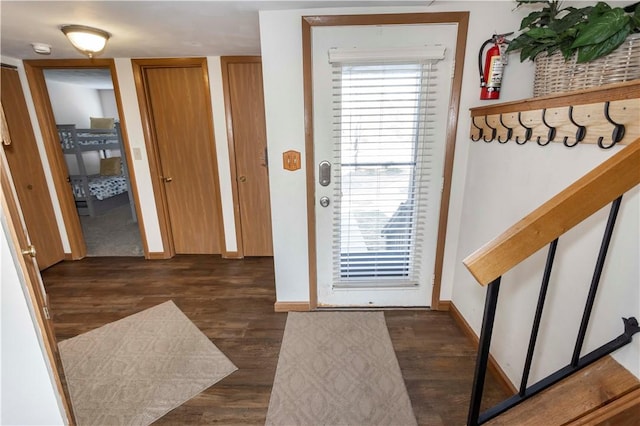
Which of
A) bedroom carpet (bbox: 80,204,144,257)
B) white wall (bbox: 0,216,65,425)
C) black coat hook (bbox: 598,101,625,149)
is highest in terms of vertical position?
black coat hook (bbox: 598,101,625,149)

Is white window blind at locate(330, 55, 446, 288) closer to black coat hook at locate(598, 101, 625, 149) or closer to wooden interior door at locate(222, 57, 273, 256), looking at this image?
black coat hook at locate(598, 101, 625, 149)

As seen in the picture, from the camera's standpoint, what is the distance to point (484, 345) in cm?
85

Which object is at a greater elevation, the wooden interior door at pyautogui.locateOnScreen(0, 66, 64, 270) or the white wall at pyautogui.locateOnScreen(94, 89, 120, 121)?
the white wall at pyautogui.locateOnScreen(94, 89, 120, 121)

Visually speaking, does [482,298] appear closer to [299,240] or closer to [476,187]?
[476,187]

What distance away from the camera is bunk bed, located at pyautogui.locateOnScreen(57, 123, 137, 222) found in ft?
15.4

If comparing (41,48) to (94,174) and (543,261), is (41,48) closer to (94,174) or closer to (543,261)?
(543,261)

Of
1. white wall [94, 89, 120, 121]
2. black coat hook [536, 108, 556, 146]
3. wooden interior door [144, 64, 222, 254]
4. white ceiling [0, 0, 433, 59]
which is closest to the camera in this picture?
black coat hook [536, 108, 556, 146]

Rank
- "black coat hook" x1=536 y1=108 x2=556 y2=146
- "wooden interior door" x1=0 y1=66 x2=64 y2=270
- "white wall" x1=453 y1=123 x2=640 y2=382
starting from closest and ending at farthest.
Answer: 1. "white wall" x1=453 y1=123 x2=640 y2=382
2. "black coat hook" x1=536 y1=108 x2=556 y2=146
3. "wooden interior door" x1=0 y1=66 x2=64 y2=270

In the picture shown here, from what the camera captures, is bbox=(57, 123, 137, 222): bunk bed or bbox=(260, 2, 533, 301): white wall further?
bbox=(57, 123, 137, 222): bunk bed

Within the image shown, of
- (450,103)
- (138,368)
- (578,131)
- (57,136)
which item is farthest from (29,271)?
(57,136)

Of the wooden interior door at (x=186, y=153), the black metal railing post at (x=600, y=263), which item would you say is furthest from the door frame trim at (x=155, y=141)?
the black metal railing post at (x=600, y=263)

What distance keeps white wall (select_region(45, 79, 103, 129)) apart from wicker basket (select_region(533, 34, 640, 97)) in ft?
22.4

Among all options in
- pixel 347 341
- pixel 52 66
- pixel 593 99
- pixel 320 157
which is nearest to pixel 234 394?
pixel 347 341

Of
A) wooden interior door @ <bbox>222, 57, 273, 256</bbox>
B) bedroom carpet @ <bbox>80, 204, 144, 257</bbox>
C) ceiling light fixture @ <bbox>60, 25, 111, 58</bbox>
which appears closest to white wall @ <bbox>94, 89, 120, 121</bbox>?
bedroom carpet @ <bbox>80, 204, 144, 257</bbox>
